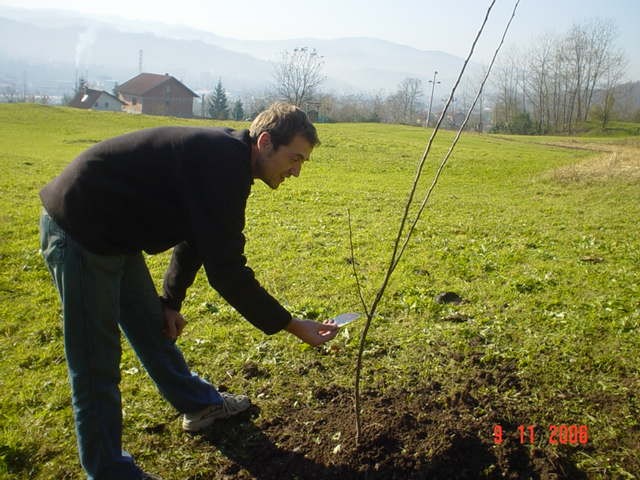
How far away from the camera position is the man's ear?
7.16 ft

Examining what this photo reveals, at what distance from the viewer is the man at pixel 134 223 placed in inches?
80.4

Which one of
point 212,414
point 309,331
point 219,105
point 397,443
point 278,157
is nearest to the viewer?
point 278,157

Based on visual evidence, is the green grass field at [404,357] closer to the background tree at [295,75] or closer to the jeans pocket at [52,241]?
the jeans pocket at [52,241]

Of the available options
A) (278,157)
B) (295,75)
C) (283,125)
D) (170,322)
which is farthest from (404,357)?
(295,75)

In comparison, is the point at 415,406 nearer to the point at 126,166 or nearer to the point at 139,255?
the point at 139,255

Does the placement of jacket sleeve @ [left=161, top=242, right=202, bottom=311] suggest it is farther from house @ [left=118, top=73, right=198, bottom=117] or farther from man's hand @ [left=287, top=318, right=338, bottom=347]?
house @ [left=118, top=73, right=198, bottom=117]

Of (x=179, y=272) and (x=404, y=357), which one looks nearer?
Result: (x=179, y=272)

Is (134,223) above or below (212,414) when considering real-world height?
above

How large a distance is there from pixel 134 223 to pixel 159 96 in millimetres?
73990

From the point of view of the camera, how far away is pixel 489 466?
8.02 ft

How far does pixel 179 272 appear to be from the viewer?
8.77 feet

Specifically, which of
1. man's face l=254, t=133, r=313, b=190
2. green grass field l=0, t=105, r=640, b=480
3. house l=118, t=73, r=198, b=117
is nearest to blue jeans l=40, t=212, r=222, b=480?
green grass field l=0, t=105, r=640, b=480

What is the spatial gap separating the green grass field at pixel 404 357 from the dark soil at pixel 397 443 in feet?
0.04
